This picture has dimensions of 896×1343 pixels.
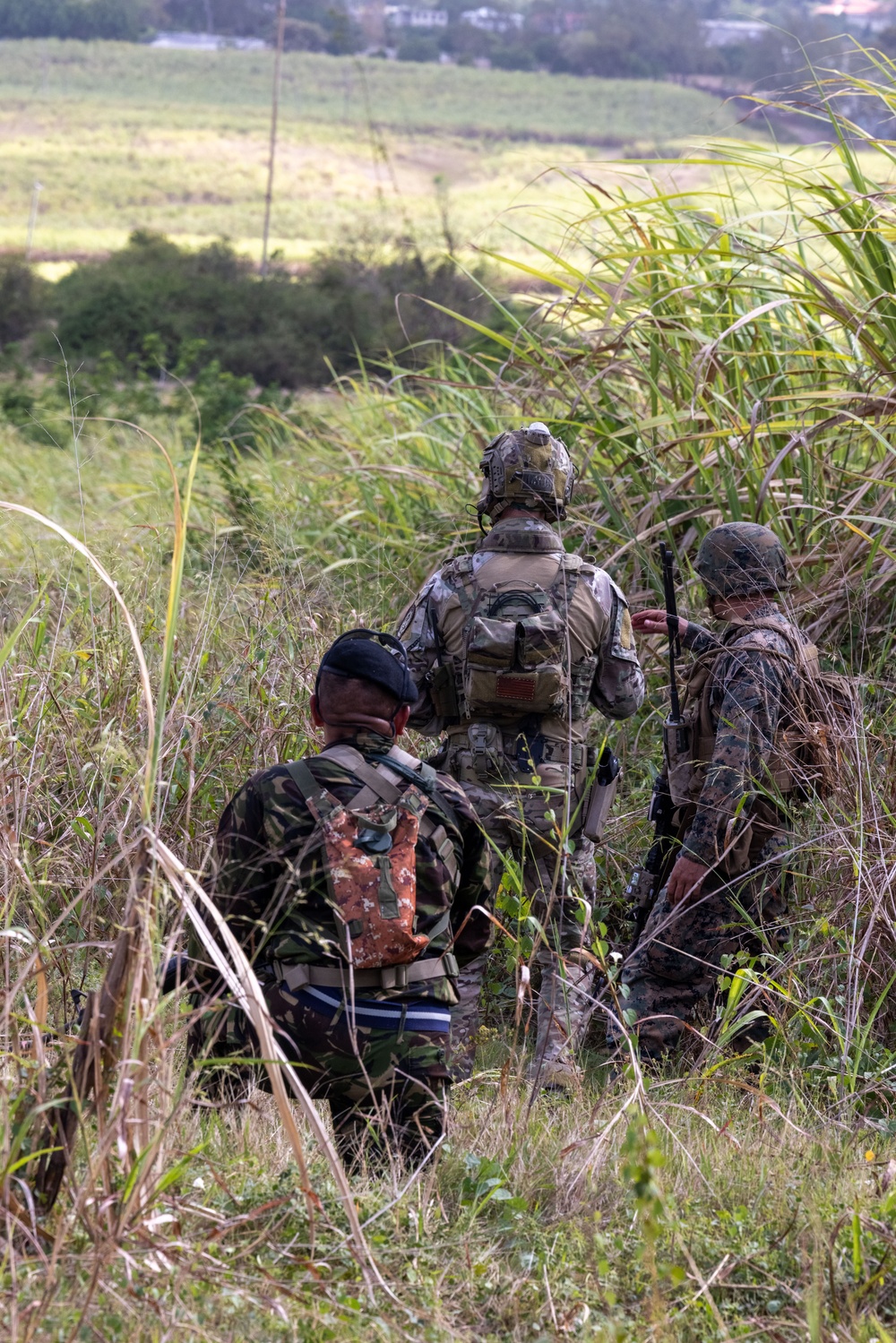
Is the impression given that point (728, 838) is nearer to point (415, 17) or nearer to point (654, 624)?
point (654, 624)

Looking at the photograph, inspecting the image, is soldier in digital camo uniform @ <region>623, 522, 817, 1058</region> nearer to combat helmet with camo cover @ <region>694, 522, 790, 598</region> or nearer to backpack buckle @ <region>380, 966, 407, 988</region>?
combat helmet with camo cover @ <region>694, 522, 790, 598</region>

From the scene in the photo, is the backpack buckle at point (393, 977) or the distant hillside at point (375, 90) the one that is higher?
the distant hillside at point (375, 90)

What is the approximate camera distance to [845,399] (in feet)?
15.8

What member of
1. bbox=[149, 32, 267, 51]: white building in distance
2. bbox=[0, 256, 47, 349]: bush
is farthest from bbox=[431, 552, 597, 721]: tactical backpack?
bbox=[149, 32, 267, 51]: white building in distance

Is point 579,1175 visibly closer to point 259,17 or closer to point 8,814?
point 8,814

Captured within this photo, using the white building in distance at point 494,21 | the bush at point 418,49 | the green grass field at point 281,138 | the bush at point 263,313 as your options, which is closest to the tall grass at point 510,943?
the bush at point 263,313

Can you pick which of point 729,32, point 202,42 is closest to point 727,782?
point 202,42

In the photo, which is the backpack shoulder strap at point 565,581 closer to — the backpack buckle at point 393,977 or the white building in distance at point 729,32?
the backpack buckle at point 393,977

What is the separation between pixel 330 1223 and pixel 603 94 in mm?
81475

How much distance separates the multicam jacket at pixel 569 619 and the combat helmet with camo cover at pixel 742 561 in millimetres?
276

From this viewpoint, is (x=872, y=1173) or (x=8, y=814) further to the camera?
(x=8, y=814)

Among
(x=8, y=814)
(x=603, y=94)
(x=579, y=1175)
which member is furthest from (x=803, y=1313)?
(x=603, y=94)

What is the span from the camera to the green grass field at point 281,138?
4491 cm

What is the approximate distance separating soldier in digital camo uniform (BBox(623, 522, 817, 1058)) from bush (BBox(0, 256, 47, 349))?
21.0m
